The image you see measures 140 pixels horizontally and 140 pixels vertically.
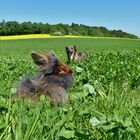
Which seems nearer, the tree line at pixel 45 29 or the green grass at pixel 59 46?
the green grass at pixel 59 46

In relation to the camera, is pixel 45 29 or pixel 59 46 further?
pixel 45 29

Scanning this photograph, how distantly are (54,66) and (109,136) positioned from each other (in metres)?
3.09

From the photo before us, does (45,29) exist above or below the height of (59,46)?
below

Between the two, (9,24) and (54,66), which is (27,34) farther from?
(54,66)

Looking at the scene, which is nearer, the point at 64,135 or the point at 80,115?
the point at 64,135

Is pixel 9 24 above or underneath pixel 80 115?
underneath

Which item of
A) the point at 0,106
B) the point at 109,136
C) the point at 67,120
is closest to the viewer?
the point at 109,136

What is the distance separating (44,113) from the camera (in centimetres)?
426

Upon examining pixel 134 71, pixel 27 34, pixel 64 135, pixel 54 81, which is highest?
pixel 64 135

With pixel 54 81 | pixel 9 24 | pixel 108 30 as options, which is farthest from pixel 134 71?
pixel 108 30

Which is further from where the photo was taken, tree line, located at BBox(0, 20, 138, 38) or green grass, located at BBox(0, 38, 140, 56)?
tree line, located at BBox(0, 20, 138, 38)

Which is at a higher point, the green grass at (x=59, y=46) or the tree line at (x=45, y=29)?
the green grass at (x=59, y=46)

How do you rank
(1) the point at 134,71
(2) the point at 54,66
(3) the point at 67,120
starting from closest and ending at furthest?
(3) the point at 67,120, (2) the point at 54,66, (1) the point at 134,71

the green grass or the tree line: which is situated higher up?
the green grass
